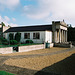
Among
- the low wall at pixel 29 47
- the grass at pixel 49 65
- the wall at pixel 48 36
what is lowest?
the grass at pixel 49 65

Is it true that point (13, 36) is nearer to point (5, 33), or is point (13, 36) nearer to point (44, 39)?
point (5, 33)

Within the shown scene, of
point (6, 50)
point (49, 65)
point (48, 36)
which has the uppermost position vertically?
point (48, 36)

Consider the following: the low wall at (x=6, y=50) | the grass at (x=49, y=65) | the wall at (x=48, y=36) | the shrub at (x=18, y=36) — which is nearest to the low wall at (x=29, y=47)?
the low wall at (x=6, y=50)

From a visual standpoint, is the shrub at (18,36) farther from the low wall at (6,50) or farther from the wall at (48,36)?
the low wall at (6,50)

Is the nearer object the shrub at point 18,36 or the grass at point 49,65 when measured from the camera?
the grass at point 49,65

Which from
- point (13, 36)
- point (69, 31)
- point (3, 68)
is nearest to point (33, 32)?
point (13, 36)

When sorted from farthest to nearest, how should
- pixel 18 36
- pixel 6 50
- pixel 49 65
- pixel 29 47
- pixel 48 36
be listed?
pixel 18 36 → pixel 48 36 → pixel 29 47 → pixel 6 50 → pixel 49 65

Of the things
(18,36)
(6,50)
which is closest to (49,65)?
(6,50)

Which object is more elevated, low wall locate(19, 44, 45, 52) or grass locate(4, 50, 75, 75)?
low wall locate(19, 44, 45, 52)

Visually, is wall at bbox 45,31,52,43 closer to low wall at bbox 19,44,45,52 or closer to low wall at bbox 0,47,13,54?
low wall at bbox 19,44,45,52

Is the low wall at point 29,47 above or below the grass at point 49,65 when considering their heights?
above

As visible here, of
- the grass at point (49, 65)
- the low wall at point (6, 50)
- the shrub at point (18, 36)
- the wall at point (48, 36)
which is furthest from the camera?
the shrub at point (18, 36)

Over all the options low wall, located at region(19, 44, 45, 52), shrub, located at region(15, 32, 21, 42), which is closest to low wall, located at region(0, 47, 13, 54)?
low wall, located at region(19, 44, 45, 52)

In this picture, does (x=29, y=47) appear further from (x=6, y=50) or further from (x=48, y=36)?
(x=48, y=36)
